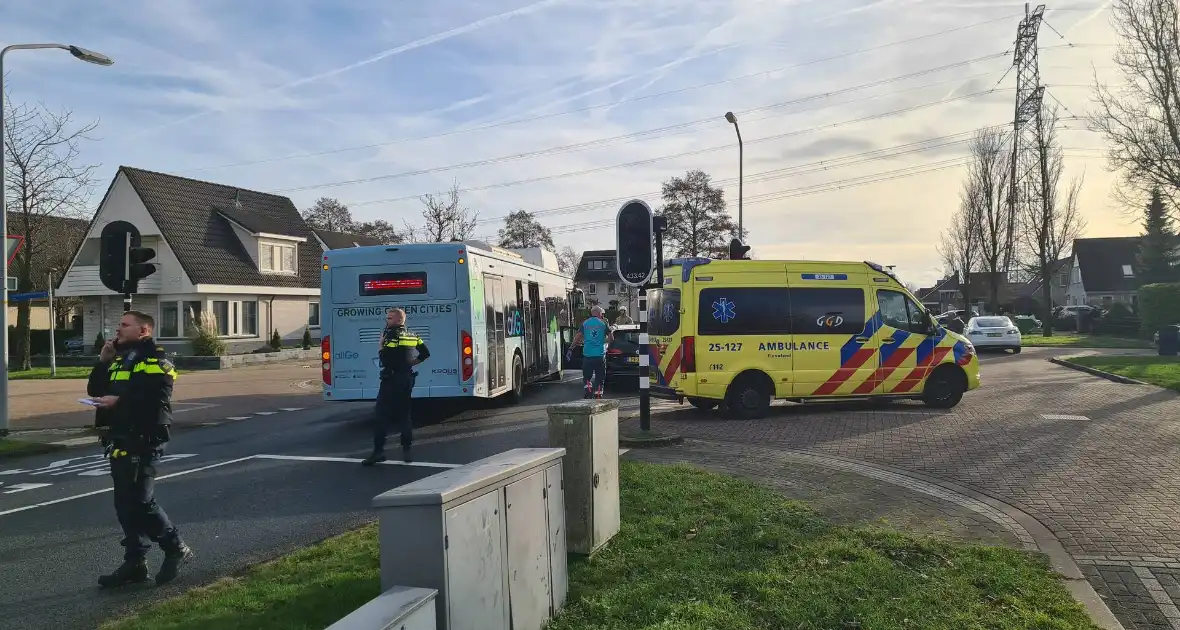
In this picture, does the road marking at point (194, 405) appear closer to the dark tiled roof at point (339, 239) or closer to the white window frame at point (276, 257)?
the white window frame at point (276, 257)

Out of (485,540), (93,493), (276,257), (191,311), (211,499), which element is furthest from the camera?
(276,257)

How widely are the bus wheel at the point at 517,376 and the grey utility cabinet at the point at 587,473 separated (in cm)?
1023

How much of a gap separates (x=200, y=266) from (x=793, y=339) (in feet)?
96.3

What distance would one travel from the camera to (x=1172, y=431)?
1151 centimetres

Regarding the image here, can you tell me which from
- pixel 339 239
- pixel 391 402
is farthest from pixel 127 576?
pixel 339 239

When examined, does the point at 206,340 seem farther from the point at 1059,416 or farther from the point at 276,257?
the point at 1059,416

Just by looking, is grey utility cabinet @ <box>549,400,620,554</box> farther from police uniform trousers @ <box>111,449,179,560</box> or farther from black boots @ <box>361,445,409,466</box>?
black boots @ <box>361,445,409,466</box>

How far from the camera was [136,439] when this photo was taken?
547cm

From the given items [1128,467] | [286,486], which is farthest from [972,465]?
[286,486]

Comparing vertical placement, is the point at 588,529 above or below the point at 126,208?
below

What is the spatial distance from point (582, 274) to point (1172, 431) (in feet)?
304

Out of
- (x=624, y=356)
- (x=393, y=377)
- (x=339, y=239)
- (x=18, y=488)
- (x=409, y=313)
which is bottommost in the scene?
(x=18, y=488)

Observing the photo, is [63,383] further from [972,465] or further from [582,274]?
[582,274]

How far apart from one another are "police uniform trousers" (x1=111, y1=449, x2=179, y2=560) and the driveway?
6092 millimetres
